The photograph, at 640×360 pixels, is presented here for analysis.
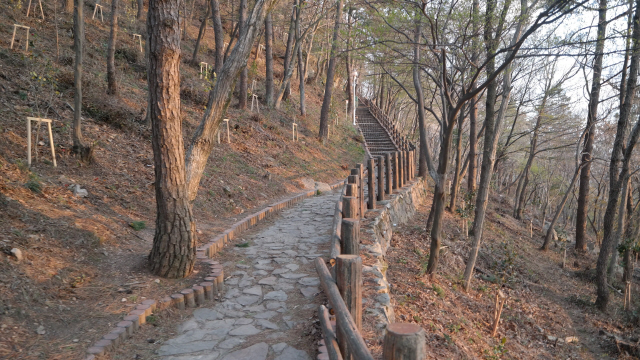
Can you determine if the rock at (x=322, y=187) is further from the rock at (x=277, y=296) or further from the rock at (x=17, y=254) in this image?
the rock at (x=17, y=254)

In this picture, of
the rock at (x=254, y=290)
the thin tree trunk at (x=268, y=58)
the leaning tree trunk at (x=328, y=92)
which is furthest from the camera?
the leaning tree trunk at (x=328, y=92)

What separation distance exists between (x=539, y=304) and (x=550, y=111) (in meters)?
10.9

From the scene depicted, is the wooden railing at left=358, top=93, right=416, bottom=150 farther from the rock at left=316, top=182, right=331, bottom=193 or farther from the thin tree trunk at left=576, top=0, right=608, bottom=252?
the thin tree trunk at left=576, top=0, right=608, bottom=252

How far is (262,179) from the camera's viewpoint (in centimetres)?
1091

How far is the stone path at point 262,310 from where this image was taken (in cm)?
359

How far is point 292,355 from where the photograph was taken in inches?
138

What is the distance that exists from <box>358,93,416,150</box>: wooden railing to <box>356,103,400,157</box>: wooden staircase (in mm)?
197

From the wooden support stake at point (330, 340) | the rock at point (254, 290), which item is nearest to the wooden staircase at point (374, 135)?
the rock at point (254, 290)

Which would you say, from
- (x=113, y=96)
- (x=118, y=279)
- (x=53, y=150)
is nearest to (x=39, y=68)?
Result: (x=113, y=96)

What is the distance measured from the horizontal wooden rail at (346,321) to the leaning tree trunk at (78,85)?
5426 millimetres

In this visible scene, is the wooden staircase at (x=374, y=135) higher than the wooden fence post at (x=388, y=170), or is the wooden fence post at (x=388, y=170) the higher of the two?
the wooden staircase at (x=374, y=135)

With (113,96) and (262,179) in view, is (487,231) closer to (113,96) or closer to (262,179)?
(262,179)

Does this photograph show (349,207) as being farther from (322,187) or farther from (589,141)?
Result: (589,141)

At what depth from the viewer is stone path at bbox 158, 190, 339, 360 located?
3590 millimetres
